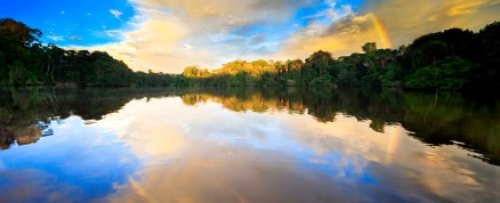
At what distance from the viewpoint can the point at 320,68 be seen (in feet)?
378

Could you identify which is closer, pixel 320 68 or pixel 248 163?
pixel 248 163

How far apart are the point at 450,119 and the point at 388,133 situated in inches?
242

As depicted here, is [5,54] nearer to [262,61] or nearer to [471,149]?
[471,149]

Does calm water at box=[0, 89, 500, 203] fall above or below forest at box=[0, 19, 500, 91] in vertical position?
below

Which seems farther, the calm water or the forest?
the forest

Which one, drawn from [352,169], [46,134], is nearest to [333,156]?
[352,169]

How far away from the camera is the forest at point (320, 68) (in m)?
44.6

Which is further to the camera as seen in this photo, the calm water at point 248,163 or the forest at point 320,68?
the forest at point 320,68

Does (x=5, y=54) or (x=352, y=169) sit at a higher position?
(x=5, y=54)

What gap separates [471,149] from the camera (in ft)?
29.7

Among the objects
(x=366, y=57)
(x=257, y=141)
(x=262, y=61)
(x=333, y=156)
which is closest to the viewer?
(x=333, y=156)

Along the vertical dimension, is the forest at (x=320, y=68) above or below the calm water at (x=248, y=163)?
above

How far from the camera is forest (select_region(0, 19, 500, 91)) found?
4456 cm

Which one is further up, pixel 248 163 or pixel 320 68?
pixel 320 68
